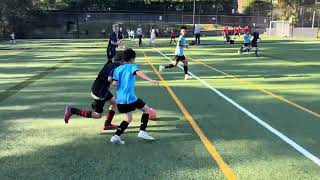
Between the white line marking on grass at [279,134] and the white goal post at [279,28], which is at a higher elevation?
the white goal post at [279,28]

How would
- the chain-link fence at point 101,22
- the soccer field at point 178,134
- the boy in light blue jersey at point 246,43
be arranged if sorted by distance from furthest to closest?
1. the chain-link fence at point 101,22
2. the boy in light blue jersey at point 246,43
3. the soccer field at point 178,134

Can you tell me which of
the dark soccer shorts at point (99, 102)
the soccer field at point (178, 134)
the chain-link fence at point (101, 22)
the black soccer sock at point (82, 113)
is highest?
the chain-link fence at point (101, 22)

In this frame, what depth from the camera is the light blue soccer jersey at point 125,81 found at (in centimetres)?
751

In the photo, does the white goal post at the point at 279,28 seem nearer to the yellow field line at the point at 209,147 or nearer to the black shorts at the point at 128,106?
the yellow field line at the point at 209,147

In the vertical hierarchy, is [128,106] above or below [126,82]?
below

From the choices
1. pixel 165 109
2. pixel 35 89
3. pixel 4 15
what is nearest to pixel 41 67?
pixel 35 89

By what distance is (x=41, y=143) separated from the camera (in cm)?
783

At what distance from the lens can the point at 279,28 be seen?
66625 mm

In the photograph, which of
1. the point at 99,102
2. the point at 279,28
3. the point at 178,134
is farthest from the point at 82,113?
the point at 279,28

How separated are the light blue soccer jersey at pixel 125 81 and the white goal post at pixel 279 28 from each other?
59446mm

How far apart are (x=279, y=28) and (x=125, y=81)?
2448 inches

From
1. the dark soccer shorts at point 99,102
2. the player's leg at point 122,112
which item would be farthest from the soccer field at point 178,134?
the dark soccer shorts at point 99,102

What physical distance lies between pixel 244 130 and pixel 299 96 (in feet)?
14.7

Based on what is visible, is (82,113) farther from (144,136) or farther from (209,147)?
(209,147)
